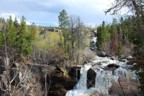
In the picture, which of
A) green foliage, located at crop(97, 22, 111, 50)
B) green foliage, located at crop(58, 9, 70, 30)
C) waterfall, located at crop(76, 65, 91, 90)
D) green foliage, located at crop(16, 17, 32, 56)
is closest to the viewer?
waterfall, located at crop(76, 65, 91, 90)

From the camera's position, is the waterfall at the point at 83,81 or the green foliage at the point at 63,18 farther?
the green foliage at the point at 63,18

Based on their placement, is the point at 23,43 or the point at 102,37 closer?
the point at 23,43

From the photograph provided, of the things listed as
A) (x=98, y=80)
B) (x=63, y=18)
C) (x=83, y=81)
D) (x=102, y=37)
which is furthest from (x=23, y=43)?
(x=63, y=18)

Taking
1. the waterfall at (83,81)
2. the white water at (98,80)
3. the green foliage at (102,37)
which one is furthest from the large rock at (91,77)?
the green foliage at (102,37)

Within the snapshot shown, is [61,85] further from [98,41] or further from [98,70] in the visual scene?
[98,41]

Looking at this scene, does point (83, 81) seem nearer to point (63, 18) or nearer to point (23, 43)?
point (23, 43)

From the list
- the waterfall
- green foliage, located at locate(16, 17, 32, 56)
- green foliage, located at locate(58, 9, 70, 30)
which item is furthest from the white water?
green foliage, located at locate(58, 9, 70, 30)

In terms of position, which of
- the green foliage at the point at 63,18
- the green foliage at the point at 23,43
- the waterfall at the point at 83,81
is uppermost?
the green foliage at the point at 63,18

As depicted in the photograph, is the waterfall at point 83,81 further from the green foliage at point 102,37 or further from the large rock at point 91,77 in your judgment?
the green foliage at point 102,37

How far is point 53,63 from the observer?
57562mm

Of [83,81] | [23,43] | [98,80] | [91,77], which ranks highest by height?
[23,43]

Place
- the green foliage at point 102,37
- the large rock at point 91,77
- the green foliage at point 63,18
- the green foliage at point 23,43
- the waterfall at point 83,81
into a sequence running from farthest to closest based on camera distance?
the green foliage at point 63,18 < the green foliage at point 102,37 < the green foliage at point 23,43 < the waterfall at point 83,81 < the large rock at point 91,77

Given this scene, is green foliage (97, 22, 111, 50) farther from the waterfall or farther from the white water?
the white water

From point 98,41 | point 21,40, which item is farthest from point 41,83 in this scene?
point 98,41
